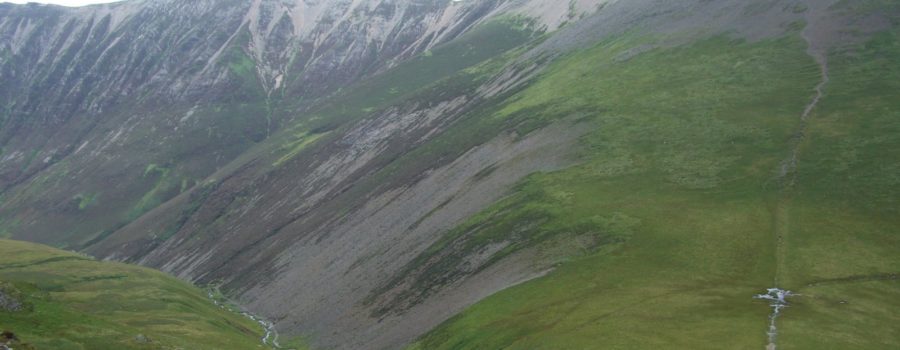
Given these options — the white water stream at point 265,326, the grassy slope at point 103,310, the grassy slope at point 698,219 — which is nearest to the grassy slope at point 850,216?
the grassy slope at point 698,219

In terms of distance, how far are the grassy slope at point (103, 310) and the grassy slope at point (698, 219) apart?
109ft

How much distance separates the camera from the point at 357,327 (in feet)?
381

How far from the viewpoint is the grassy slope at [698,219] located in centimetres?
6888

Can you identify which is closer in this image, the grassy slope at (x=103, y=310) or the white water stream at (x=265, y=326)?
the grassy slope at (x=103, y=310)

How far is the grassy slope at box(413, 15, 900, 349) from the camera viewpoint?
226 feet

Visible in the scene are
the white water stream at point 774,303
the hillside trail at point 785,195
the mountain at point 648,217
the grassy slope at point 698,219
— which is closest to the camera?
the white water stream at point 774,303

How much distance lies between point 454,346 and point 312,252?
3539 inches

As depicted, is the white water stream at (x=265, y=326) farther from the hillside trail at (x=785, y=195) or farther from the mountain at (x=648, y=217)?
the hillside trail at (x=785, y=195)

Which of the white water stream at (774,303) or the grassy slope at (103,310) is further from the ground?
the grassy slope at (103,310)

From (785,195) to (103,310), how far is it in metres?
99.3

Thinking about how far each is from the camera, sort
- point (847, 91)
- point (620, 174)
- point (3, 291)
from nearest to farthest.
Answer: point (3, 291), point (620, 174), point (847, 91)

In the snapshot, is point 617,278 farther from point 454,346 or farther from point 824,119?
point 824,119

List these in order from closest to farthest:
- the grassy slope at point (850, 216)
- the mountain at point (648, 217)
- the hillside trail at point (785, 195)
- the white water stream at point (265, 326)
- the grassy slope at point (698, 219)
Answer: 1. the grassy slope at point (850, 216)
2. the grassy slope at point (698, 219)
3. the hillside trail at point (785, 195)
4. the mountain at point (648, 217)
5. the white water stream at point (265, 326)

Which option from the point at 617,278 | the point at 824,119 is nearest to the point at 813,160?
the point at 824,119
